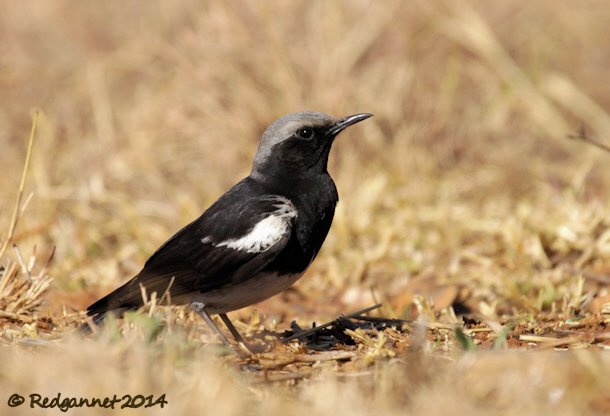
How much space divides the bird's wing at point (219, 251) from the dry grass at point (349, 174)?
8.6 inches

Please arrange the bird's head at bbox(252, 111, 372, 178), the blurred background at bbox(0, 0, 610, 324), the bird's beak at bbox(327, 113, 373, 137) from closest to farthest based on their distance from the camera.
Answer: the bird's head at bbox(252, 111, 372, 178)
the bird's beak at bbox(327, 113, 373, 137)
the blurred background at bbox(0, 0, 610, 324)

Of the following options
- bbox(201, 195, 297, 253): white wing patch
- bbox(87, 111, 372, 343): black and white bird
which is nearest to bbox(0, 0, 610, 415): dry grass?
bbox(87, 111, 372, 343): black and white bird

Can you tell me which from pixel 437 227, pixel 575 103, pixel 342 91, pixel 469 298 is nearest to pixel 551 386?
pixel 469 298

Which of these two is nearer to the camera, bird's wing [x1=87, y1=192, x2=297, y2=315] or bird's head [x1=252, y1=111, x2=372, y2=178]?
bird's wing [x1=87, y1=192, x2=297, y2=315]

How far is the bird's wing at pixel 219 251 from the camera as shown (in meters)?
4.96

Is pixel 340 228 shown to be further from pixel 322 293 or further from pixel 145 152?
pixel 145 152

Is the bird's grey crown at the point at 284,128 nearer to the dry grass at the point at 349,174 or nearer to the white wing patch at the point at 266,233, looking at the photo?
the white wing patch at the point at 266,233

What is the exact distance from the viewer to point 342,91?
8.75 m

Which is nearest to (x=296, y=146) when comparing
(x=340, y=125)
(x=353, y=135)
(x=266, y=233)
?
(x=340, y=125)

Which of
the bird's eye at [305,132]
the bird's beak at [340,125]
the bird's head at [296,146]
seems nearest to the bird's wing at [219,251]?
the bird's head at [296,146]

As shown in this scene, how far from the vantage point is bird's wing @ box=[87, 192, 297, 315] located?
16.3 feet

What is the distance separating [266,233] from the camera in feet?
16.3

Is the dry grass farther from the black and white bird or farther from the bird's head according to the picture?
the bird's head

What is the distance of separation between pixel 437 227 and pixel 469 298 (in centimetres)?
116
